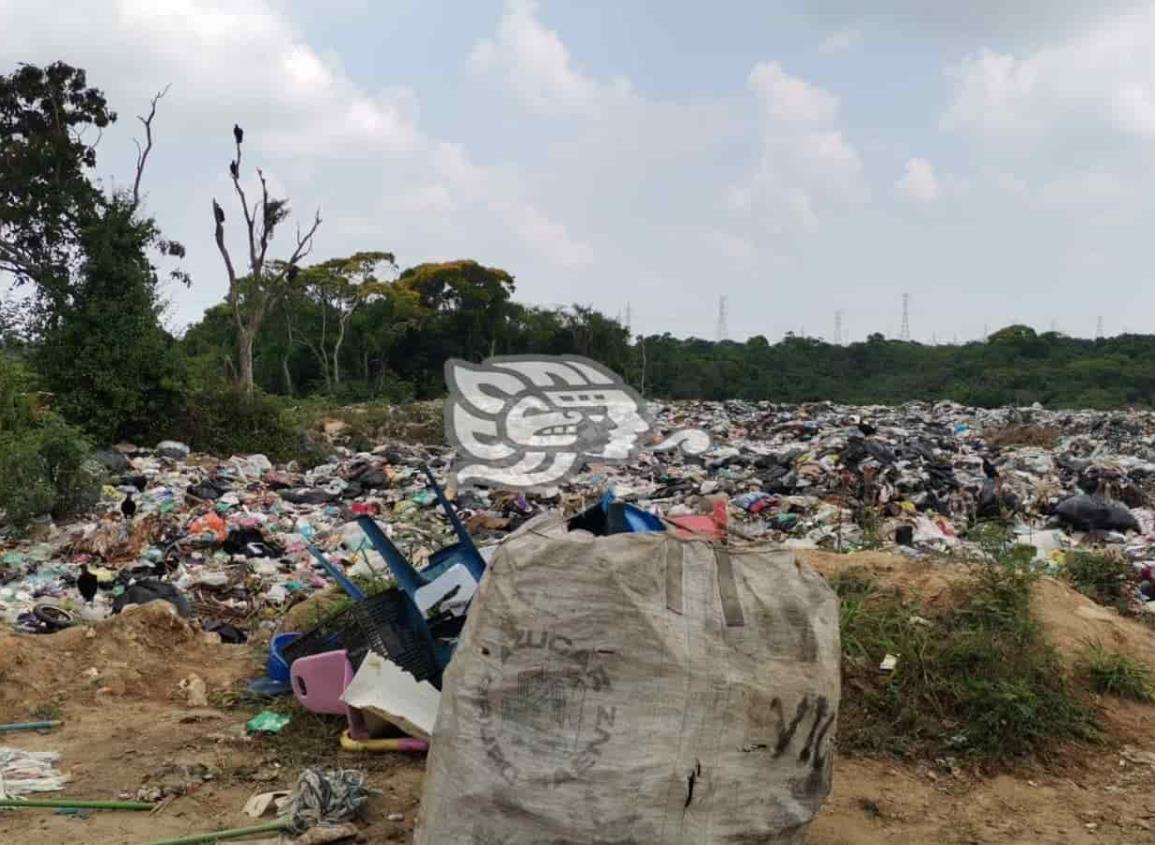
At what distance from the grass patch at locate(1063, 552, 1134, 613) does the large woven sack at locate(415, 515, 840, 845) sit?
3.43 meters

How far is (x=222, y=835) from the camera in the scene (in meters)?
2.39

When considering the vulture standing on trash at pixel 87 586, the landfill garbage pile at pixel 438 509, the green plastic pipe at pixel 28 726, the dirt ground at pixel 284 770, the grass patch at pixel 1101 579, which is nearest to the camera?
the dirt ground at pixel 284 770

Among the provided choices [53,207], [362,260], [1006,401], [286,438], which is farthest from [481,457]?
[1006,401]

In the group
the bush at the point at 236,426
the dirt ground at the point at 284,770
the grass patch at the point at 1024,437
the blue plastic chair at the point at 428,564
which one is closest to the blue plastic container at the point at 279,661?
the dirt ground at the point at 284,770

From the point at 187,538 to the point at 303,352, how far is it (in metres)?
19.4

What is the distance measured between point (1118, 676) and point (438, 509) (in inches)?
235

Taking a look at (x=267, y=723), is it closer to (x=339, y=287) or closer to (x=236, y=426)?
(x=236, y=426)

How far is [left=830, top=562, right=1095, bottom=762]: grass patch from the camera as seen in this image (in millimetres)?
3016

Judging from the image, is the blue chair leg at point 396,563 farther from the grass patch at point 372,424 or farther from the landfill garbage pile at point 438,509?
the grass patch at point 372,424

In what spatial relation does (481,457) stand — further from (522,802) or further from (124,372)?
(522,802)

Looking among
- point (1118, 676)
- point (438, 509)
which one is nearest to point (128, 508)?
point (438, 509)

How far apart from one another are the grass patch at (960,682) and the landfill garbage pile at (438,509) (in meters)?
1.38

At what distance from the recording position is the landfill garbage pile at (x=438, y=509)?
225 inches

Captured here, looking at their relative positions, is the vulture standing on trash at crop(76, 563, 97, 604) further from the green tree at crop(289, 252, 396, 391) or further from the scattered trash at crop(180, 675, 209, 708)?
the green tree at crop(289, 252, 396, 391)
